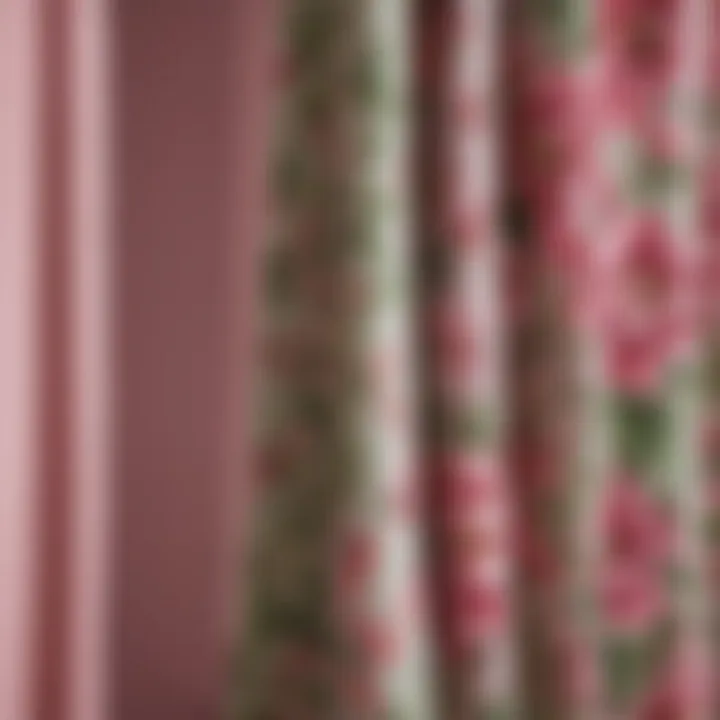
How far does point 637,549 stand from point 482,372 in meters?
0.26

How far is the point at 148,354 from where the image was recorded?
1.03 meters

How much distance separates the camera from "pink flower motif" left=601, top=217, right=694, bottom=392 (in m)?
0.93

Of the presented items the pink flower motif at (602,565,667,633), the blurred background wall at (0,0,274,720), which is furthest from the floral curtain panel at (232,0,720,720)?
the blurred background wall at (0,0,274,720)

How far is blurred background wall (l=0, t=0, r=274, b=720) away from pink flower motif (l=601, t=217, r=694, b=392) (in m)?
0.40

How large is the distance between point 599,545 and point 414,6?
593mm

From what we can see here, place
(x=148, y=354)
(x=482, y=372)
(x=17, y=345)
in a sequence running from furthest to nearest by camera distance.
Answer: (x=148, y=354)
(x=482, y=372)
(x=17, y=345)

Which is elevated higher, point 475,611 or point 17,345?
point 17,345

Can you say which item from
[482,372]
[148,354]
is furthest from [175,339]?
[482,372]

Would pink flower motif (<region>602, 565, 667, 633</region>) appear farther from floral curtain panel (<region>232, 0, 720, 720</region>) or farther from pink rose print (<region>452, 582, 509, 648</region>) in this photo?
pink rose print (<region>452, 582, 509, 648</region>)

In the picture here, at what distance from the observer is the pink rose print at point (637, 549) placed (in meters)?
0.92

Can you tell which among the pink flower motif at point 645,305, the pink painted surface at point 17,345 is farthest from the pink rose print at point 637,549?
the pink painted surface at point 17,345

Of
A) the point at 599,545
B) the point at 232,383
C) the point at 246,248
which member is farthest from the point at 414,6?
the point at 599,545

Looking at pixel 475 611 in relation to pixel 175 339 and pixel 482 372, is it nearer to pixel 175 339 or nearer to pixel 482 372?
pixel 482 372

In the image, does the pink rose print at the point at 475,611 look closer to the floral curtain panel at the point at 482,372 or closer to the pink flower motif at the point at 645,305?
the floral curtain panel at the point at 482,372
